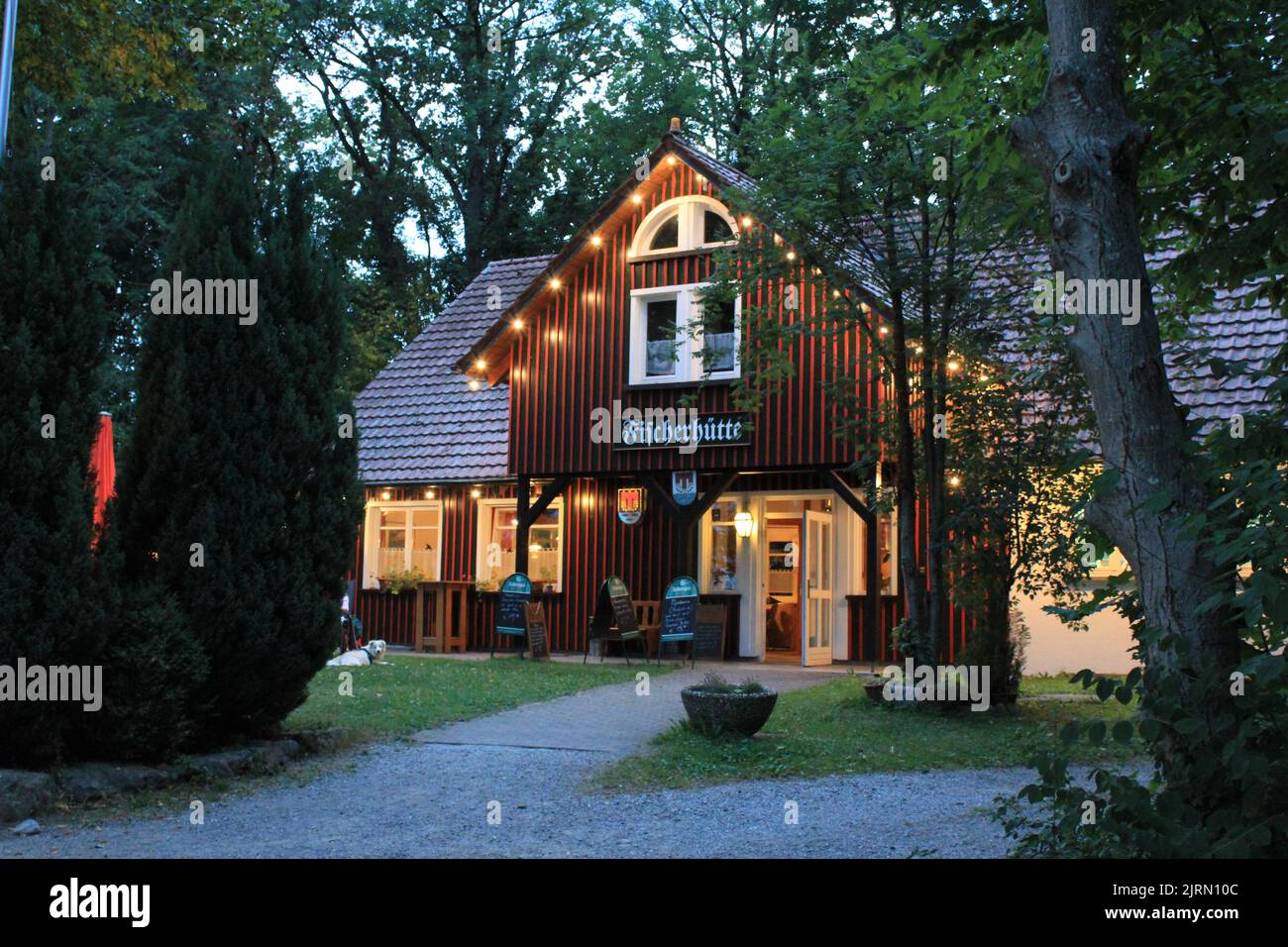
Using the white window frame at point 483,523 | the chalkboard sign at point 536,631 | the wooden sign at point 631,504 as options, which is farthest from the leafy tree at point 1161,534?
the white window frame at point 483,523

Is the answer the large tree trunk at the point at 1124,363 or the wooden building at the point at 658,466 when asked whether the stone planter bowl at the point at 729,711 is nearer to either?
the large tree trunk at the point at 1124,363

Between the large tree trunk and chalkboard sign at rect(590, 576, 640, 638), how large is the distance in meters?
11.8

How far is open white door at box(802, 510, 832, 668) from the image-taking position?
17.5m

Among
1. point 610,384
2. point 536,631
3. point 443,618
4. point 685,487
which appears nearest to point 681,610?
point 685,487

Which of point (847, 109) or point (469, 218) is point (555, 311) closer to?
point (847, 109)

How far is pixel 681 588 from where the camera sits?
1644 centimetres

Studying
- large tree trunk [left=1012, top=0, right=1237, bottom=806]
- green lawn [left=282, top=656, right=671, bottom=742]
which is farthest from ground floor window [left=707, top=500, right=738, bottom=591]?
large tree trunk [left=1012, top=0, right=1237, bottom=806]

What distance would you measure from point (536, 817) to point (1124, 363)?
4.33 meters

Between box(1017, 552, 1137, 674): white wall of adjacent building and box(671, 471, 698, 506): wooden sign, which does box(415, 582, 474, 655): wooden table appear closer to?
box(671, 471, 698, 506): wooden sign

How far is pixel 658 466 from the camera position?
58.1ft

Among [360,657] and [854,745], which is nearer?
[854,745]

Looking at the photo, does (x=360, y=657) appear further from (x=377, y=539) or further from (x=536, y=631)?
(x=377, y=539)

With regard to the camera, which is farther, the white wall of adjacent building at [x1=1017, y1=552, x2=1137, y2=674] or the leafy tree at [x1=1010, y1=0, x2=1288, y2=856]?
the white wall of adjacent building at [x1=1017, y1=552, x2=1137, y2=674]
